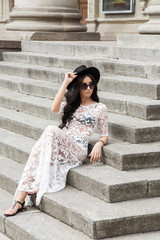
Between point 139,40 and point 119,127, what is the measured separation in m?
2.71

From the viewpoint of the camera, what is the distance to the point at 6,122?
665 cm

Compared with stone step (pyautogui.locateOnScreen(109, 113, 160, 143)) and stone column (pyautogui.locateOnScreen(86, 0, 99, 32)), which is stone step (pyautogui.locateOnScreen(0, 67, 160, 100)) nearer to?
stone step (pyautogui.locateOnScreen(109, 113, 160, 143))

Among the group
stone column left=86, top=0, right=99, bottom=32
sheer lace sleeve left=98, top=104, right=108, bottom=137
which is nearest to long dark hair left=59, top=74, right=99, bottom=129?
sheer lace sleeve left=98, top=104, right=108, bottom=137

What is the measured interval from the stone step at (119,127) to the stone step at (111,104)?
0.09m

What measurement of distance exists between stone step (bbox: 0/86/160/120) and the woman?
0.59m

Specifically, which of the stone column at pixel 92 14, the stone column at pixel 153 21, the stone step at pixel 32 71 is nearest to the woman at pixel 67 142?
the stone step at pixel 32 71

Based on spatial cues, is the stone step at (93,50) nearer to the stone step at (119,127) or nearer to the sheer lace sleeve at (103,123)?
the stone step at (119,127)

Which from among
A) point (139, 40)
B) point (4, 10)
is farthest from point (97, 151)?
point (4, 10)

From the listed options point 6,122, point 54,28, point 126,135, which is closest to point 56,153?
point 126,135

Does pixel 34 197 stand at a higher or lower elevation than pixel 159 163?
lower

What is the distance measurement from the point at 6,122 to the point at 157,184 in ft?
8.93

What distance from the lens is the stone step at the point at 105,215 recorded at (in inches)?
162

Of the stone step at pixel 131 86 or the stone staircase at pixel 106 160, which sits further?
the stone step at pixel 131 86

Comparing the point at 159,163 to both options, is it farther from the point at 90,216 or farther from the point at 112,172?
the point at 90,216
